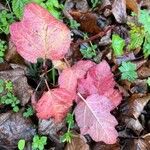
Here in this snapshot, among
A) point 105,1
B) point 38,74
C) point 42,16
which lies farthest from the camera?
point 105,1

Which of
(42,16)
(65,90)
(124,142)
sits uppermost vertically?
(42,16)

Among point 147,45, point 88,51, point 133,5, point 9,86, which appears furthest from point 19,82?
point 133,5

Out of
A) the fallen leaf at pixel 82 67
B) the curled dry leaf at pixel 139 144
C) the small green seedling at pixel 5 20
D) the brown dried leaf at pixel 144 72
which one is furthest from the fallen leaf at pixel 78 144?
the small green seedling at pixel 5 20

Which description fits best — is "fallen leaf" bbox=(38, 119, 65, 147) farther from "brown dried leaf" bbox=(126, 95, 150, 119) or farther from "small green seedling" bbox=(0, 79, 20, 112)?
"brown dried leaf" bbox=(126, 95, 150, 119)

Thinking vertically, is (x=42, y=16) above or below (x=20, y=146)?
above

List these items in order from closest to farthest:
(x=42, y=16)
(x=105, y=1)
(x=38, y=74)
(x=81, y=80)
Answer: (x=42, y=16), (x=81, y=80), (x=38, y=74), (x=105, y=1)

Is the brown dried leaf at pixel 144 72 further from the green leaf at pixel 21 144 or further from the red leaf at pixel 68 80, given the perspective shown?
the green leaf at pixel 21 144

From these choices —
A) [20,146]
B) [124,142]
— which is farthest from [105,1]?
[20,146]

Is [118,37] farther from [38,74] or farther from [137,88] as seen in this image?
[38,74]
